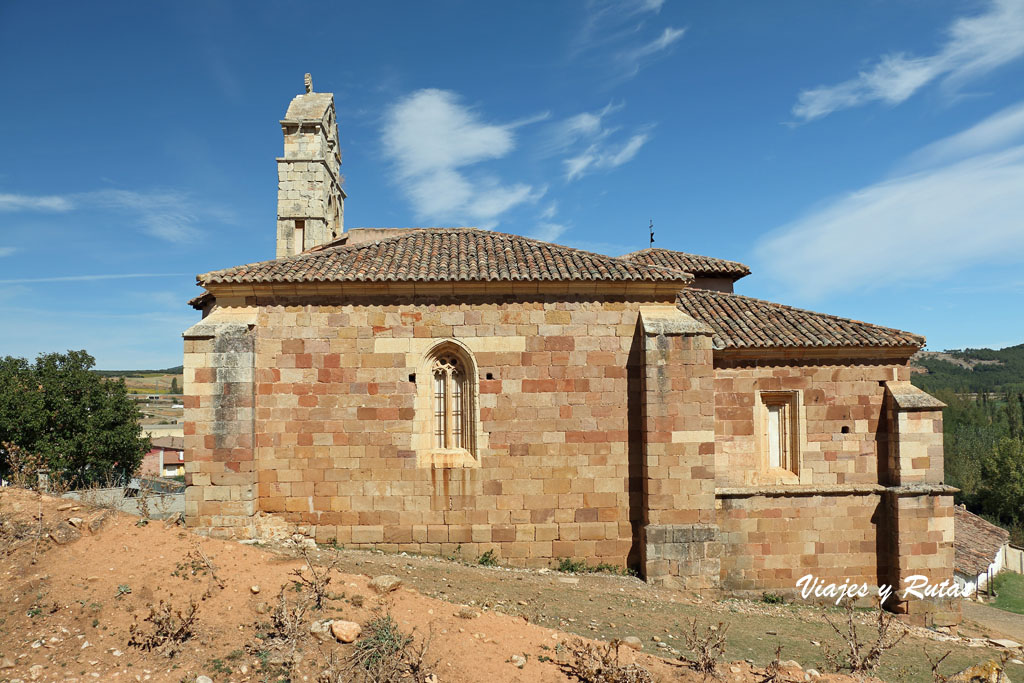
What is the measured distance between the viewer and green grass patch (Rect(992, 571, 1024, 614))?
20.7 meters

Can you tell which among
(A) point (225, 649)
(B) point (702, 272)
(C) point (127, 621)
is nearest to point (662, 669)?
(A) point (225, 649)

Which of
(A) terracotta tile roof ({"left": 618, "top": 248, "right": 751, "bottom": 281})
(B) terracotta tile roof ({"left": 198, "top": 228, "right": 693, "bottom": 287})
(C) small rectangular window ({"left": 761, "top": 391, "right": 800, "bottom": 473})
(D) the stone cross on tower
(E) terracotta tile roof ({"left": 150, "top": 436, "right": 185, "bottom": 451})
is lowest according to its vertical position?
(E) terracotta tile roof ({"left": 150, "top": 436, "right": 185, "bottom": 451})

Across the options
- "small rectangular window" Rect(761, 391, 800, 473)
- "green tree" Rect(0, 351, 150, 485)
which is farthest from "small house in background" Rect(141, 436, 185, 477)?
"small rectangular window" Rect(761, 391, 800, 473)

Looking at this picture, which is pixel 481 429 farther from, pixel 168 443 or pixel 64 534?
pixel 168 443

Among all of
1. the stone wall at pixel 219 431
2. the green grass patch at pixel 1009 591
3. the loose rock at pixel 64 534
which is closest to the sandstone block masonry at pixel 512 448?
the stone wall at pixel 219 431

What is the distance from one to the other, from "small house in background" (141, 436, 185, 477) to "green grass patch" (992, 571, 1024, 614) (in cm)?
5352

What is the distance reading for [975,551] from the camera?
21.4m

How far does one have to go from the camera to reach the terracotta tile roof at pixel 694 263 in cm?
1563

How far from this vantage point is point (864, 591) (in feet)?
36.2

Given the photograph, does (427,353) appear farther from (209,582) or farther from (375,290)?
(209,582)

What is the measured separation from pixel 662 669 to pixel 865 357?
8251 mm

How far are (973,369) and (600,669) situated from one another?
156520mm

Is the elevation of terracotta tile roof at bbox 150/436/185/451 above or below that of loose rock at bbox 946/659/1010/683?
below

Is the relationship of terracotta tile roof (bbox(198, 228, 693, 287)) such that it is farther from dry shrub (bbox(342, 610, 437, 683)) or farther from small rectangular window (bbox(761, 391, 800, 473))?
dry shrub (bbox(342, 610, 437, 683))
